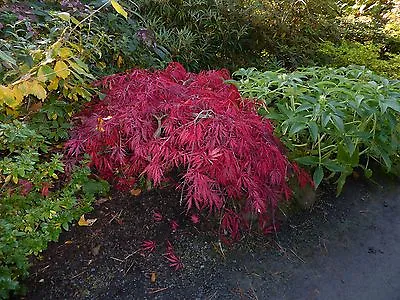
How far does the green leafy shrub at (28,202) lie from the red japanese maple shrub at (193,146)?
0.16 metres

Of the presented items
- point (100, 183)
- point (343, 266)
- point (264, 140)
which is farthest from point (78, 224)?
point (343, 266)

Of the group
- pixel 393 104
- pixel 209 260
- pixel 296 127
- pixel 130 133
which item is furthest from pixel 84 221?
pixel 393 104

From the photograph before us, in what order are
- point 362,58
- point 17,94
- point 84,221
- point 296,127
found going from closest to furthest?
1. point 17,94
2. point 84,221
3. point 296,127
4. point 362,58

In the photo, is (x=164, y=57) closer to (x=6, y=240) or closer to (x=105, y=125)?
(x=105, y=125)

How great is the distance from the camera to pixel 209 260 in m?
1.62

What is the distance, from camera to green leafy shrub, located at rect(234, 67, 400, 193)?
1.82 meters

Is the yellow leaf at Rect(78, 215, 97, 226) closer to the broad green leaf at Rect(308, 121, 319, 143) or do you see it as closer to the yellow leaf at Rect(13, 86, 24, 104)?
the yellow leaf at Rect(13, 86, 24, 104)

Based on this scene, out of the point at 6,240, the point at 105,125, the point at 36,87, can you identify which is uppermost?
the point at 36,87

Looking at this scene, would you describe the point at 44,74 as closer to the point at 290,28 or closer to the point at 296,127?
the point at 296,127

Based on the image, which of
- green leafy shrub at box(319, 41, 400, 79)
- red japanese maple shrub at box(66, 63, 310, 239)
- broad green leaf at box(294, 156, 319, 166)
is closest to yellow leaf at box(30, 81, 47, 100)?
red japanese maple shrub at box(66, 63, 310, 239)

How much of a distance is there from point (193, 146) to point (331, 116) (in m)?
0.63

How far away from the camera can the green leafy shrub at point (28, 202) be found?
1322 mm

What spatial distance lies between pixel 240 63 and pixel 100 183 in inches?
70.5

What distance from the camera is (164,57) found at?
2518mm
